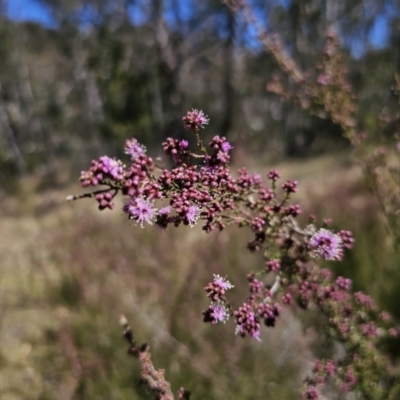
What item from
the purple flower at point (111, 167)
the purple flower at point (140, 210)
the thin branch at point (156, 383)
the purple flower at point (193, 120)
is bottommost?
the thin branch at point (156, 383)

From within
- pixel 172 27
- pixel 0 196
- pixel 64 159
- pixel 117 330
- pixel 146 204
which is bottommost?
pixel 146 204

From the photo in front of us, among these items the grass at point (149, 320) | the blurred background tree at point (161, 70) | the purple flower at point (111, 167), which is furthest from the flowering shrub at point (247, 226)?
the blurred background tree at point (161, 70)

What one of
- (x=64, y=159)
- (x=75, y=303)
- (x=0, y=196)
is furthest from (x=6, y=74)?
(x=75, y=303)

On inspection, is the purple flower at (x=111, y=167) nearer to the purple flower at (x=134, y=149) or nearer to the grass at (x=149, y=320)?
the purple flower at (x=134, y=149)

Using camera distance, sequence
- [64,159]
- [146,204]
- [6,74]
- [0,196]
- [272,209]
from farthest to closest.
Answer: [64,159]
[6,74]
[0,196]
[272,209]
[146,204]

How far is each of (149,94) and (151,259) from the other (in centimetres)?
1506

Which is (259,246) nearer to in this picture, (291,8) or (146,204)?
(146,204)

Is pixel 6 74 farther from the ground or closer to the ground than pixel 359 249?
farther from the ground

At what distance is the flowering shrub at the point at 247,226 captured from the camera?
881mm

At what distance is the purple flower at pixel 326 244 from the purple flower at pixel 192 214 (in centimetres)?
27

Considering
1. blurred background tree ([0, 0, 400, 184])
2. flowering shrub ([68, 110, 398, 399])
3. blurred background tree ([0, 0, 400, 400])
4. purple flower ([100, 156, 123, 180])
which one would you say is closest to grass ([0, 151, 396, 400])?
blurred background tree ([0, 0, 400, 400])

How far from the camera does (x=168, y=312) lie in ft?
11.7

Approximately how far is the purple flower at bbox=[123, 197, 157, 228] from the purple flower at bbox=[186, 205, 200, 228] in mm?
64

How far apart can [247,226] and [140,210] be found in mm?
407
